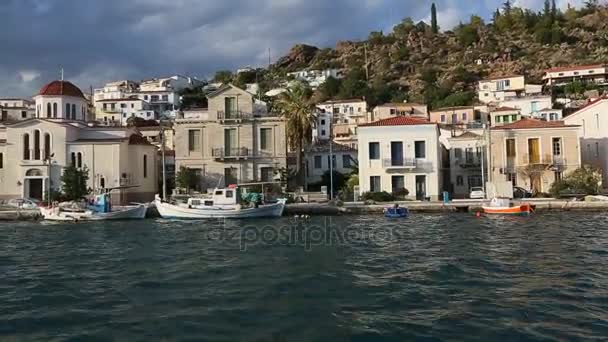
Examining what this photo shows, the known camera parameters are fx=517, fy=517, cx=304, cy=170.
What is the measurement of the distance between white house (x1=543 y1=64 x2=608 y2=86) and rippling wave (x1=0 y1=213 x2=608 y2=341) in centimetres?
7705

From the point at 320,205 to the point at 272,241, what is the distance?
554 inches

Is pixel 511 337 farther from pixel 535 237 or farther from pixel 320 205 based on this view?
pixel 320 205

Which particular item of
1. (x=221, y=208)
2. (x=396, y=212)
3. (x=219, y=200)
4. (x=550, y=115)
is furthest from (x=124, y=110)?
(x=396, y=212)

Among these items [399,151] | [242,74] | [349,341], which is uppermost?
[242,74]

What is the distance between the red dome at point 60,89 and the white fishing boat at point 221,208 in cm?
2281

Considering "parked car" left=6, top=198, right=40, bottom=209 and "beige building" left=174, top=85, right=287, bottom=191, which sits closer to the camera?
"parked car" left=6, top=198, right=40, bottom=209

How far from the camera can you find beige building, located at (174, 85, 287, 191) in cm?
4650

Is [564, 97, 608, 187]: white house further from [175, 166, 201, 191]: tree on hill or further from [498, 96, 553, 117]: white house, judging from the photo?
[175, 166, 201, 191]: tree on hill

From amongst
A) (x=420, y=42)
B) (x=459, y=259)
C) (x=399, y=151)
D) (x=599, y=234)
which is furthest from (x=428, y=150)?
(x=420, y=42)

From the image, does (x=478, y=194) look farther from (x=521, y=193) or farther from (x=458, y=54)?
(x=458, y=54)

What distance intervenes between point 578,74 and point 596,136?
52918mm

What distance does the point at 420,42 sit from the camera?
13988cm

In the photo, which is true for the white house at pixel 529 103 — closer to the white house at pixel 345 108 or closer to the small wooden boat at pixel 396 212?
the white house at pixel 345 108

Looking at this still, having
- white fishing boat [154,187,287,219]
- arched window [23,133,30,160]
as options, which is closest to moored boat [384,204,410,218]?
white fishing boat [154,187,287,219]
